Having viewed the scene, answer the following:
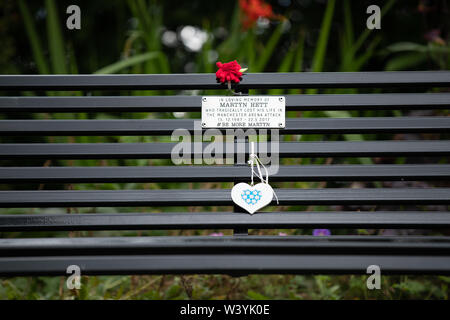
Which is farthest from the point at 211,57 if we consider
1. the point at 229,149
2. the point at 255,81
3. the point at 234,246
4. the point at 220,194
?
the point at 234,246

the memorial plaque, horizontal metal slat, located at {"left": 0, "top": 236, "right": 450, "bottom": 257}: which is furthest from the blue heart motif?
the memorial plaque

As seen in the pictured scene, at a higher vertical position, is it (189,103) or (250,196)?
(189,103)

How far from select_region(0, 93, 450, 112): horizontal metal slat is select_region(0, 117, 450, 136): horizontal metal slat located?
0.06 meters

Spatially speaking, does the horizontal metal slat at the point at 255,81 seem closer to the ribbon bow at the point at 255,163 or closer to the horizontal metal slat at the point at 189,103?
the horizontal metal slat at the point at 189,103

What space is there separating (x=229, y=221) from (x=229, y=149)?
0.32m

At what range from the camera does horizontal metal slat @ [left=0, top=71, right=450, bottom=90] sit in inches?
61.6

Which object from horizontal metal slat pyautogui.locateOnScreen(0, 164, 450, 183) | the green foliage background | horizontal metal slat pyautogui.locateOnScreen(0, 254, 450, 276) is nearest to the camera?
horizontal metal slat pyautogui.locateOnScreen(0, 254, 450, 276)

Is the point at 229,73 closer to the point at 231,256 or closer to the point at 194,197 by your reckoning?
the point at 194,197

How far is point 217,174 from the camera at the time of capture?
1.52m

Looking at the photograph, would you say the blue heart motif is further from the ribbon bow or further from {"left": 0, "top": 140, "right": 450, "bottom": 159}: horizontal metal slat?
{"left": 0, "top": 140, "right": 450, "bottom": 159}: horizontal metal slat

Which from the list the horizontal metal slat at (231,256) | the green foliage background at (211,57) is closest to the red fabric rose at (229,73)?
the horizontal metal slat at (231,256)

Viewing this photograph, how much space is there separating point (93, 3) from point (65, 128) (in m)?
3.15
